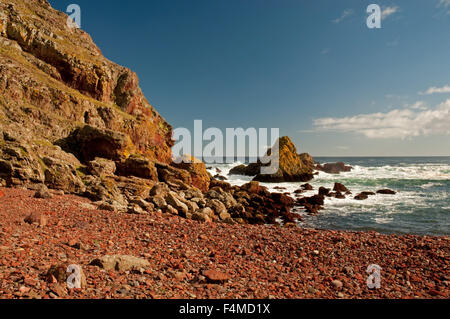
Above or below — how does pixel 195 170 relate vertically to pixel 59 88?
below

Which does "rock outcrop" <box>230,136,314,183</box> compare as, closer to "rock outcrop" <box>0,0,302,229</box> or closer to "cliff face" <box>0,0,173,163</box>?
"rock outcrop" <box>0,0,302,229</box>

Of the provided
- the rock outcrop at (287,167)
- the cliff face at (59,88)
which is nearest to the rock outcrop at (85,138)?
the cliff face at (59,88)

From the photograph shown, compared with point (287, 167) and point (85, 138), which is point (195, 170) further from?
point (287, 167)

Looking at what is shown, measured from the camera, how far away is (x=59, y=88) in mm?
31062

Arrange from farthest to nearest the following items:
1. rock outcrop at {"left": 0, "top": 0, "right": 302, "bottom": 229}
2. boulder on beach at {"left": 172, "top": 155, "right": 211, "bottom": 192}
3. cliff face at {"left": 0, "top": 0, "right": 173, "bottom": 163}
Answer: boulder on beach at {"left": 172, "top": 155, "right": 211, "bottom": 192}, cliff face at {"left": 0, "top": 0, "right": 173, "bottom": 163}, rock outcrop at {"left": 0, "top": 0, "right": 302, "bottom": 229}

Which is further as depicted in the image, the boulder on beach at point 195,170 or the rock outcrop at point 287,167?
the rock outcrop at point 287,167

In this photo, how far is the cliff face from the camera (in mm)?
25047

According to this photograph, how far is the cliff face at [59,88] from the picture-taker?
25.0 meters

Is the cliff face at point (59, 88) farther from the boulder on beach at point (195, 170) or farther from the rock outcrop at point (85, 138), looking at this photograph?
the boulder on beach at point (195, 170)

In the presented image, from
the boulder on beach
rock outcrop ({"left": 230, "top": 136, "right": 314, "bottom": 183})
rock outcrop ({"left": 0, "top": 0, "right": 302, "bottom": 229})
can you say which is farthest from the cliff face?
rock outcrop ({"left": 230, "top": 136, "right": 314, "bottom": 183})

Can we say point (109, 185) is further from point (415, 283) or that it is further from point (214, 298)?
point (415, 283)

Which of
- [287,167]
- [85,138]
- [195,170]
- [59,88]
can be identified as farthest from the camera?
[287,167]

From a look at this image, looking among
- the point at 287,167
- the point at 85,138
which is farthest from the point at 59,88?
the point at 287,167

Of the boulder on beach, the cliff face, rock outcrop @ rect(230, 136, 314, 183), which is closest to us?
the cliff face
